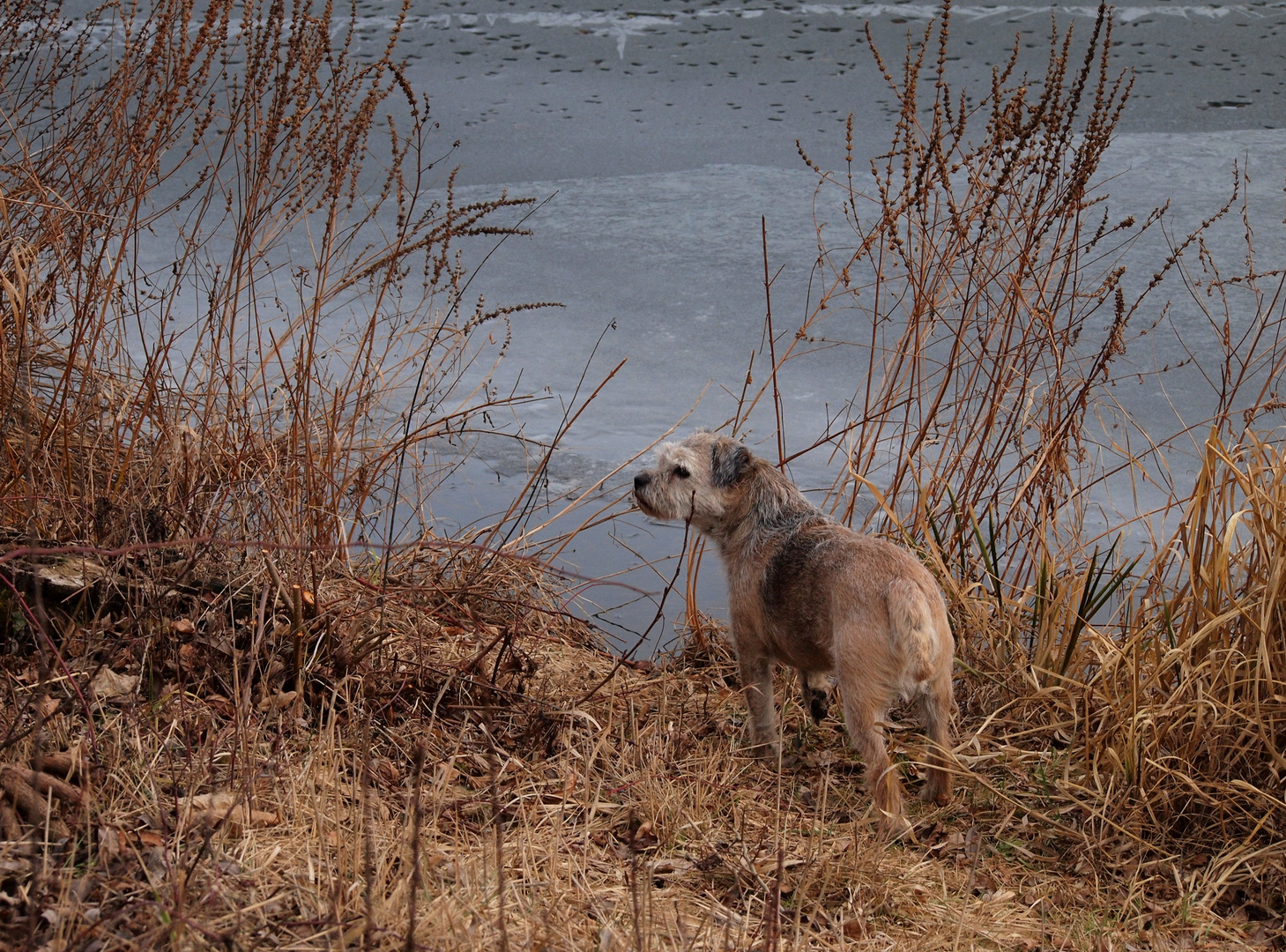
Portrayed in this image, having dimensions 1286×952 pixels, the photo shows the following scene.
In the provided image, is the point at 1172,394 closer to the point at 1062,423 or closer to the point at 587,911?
the point at 1062,423

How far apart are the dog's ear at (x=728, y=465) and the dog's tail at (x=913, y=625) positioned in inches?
39.4

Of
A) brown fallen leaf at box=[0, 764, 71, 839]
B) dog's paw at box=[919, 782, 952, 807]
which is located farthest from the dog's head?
brown fallen leaf at box=[0, 764, 71, 839]

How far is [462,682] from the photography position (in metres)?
4.09

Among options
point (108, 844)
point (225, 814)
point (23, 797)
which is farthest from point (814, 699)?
point (23, 797)

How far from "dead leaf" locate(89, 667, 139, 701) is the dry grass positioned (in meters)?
0.02

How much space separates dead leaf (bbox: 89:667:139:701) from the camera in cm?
354

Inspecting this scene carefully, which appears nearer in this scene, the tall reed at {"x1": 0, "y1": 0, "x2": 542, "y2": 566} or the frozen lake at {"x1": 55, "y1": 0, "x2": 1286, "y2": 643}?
the tall reed at {"x1": 0, "y1": 0, "x2": 542, "y2": 566}

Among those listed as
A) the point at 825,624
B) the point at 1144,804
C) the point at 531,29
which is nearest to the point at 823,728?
the point at 825,624

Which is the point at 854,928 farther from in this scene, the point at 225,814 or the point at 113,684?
the point at 113,684

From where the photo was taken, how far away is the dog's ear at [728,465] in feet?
15.1

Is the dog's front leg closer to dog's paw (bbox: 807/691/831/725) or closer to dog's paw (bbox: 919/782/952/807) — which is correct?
dog's paw (bbox: 807/691/831/725)

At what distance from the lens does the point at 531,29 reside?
15.0 m

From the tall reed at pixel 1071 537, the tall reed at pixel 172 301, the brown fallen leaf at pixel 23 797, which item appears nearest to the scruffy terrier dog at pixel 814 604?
the tall reed at pixel 1071 537

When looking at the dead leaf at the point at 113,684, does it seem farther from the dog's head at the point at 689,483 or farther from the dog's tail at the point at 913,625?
the dog's tail at the point at 913,625
